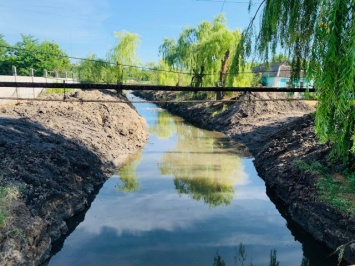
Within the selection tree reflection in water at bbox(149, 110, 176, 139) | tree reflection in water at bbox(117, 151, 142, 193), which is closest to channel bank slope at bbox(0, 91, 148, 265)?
tree reflection in water at bbox(117, 151, 142, 193)

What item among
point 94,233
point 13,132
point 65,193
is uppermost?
point 13,132

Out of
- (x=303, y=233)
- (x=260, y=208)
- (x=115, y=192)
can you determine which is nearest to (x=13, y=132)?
(x=115, y=192)

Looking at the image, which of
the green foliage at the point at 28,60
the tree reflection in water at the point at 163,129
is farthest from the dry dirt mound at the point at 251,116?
the green foliage at the point at 28,60

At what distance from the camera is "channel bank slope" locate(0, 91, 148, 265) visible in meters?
5.35

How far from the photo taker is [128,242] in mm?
6359

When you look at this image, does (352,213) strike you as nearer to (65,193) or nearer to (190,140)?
(65,193)

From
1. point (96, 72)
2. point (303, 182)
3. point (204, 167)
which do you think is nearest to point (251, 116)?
point (204, 167)

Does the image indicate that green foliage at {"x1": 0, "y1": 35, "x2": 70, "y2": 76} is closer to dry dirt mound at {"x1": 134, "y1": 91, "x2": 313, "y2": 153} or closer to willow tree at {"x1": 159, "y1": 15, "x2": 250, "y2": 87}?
willow tree at {"x1": 159, "y1": 15, "x2": 250, "y2": 87}

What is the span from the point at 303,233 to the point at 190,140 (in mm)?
11456

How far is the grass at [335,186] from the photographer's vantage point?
6164mm

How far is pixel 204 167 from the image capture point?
12219mm

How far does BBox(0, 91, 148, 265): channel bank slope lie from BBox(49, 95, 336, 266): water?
20.6 inches

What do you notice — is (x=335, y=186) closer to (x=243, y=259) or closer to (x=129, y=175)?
(x=243, y=259)

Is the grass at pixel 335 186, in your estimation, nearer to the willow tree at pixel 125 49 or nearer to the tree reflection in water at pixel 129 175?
the tree reflection in water at pixel 129 175
